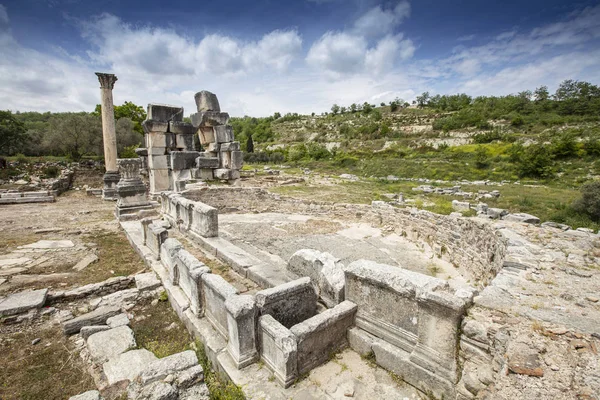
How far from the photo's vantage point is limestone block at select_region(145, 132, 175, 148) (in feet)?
37.9

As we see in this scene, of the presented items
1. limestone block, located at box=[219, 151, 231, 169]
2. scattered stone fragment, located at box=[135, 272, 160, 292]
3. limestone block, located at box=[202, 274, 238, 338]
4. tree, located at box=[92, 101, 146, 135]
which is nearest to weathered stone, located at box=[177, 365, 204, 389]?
limestone block, located at box=[202, 274, 238, 338]

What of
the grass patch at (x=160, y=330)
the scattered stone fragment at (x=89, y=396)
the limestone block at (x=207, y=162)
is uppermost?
the limestone block at (x=207, y=162)

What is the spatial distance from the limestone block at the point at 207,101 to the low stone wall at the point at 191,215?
4.53m

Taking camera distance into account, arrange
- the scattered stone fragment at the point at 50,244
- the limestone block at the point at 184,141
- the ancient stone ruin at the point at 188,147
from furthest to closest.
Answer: the limestone block at the point at 184,141 → the ancient stone ruin at the point at 188,147 → the scattered stone fragment at the point at 50,244

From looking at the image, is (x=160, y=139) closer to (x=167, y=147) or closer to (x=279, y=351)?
(x=167, y=147)

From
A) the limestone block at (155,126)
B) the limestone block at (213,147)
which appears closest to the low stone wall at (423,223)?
the limestone block at (213,147)

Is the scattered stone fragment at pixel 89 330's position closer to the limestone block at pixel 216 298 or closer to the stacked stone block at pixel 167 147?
the limestone block at pixel 216 298

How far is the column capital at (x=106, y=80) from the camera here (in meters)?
13.8

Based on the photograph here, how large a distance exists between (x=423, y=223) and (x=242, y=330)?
265 inches

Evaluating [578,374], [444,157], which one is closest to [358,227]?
[578,374]

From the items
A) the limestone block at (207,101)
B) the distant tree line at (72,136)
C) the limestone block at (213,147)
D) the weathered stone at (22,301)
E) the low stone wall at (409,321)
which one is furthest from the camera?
the distant tree line at (72,136)

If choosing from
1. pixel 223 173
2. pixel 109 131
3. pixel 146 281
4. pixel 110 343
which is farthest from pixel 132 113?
pixel 110 343

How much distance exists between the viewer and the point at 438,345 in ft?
9.10

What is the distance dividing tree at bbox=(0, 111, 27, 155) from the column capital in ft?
95.8
